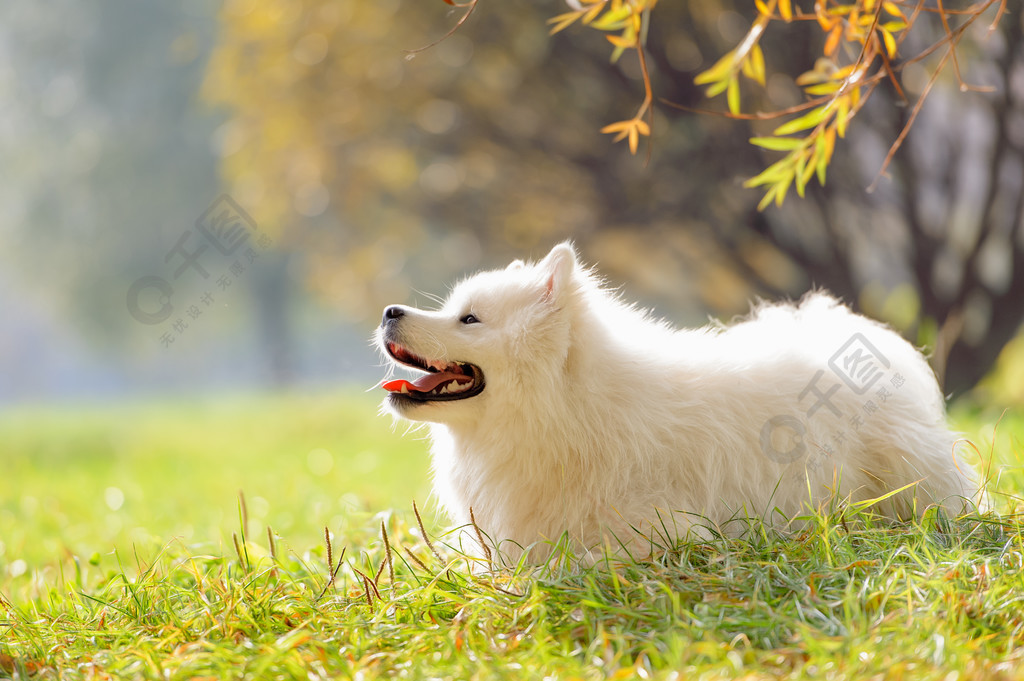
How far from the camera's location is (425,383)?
3.04 m

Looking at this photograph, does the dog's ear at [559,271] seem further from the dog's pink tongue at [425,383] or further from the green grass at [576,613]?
the green grass at [576,613]

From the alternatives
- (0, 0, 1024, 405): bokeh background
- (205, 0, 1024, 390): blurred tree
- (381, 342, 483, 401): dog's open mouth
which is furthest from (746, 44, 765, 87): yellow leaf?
(205, 0, 1024, 390): blurred tree

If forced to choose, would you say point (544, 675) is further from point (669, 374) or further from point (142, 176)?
point (142, 176)

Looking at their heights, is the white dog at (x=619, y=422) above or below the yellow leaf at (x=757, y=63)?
below

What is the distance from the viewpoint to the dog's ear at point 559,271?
295 cm

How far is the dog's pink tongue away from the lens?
3.03 meters

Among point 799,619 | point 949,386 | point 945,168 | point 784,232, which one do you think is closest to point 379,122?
point 784,232

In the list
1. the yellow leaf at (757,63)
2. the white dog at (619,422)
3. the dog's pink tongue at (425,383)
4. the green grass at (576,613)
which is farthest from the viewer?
the yellow leaf at (757,63)

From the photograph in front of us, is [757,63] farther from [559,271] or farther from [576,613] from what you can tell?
[576,613]

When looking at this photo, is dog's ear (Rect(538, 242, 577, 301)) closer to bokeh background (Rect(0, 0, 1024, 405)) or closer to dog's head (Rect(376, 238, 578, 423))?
dog's head (Rect(376, 238, 578, 423))

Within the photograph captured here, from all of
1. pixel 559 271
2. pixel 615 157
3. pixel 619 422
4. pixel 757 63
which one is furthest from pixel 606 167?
pixel 619 422

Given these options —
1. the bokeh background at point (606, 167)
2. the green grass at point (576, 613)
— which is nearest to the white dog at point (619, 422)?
the green grass at point (576, 613)

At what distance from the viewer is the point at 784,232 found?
977 centimetres

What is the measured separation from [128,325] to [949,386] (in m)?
21.9
